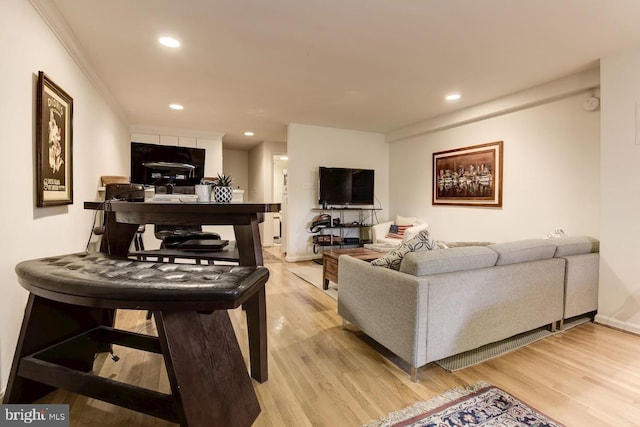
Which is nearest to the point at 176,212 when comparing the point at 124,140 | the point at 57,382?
the point at 57,382

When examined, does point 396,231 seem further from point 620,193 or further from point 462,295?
point 462,295

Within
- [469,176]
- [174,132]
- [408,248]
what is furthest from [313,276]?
[174,132]

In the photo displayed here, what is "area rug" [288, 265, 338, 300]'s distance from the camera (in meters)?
3.52

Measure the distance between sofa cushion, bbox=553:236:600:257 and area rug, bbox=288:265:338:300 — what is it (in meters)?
2.07

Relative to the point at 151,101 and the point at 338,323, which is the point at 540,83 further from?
the point at 151,101

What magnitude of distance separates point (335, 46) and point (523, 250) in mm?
2149

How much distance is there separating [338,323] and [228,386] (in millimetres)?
1470

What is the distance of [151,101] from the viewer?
12.9 ft

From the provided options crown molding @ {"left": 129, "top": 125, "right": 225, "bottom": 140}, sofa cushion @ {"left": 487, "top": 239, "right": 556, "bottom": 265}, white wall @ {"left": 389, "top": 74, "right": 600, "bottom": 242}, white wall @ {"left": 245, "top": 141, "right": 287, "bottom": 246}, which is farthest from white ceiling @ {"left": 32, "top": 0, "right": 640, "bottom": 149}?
white wall @ {"left": 245, "top": 141, "right": 287, "bottom": 246}

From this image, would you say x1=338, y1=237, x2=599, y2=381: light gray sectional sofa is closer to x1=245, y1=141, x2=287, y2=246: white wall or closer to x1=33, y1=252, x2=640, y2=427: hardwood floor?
x1=33, y1=252, x2=640, y2=427: hardwood floor

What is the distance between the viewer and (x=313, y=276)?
4156mm

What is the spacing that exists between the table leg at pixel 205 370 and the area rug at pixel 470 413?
2.07 ft

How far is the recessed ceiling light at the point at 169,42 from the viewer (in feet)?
7.89

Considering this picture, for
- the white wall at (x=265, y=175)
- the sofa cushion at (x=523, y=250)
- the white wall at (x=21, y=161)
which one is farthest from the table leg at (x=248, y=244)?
the white wall at (x=265, y=175)
